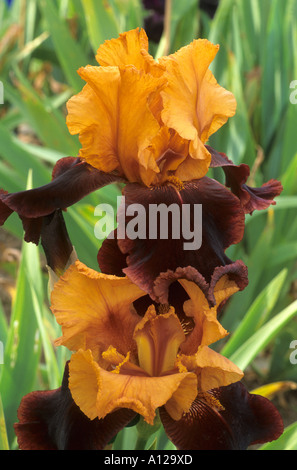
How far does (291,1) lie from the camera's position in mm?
2232

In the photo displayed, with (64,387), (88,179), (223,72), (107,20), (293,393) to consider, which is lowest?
(293,393)

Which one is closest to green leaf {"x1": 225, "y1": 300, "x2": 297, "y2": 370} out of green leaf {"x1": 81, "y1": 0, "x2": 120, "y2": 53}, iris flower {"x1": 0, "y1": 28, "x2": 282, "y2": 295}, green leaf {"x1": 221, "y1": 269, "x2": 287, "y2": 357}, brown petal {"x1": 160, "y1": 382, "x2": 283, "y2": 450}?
green leaf {"x1": 221, "y1": 269, "x2": 287, "y2": 357}

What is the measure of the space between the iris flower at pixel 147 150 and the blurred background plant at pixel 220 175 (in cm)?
33

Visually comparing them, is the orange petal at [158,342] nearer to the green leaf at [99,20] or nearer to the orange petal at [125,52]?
the orange petal at [125,52]

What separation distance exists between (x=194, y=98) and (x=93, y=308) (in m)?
0.26

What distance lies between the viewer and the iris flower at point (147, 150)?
62cm

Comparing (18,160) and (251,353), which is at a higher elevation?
(18,160)

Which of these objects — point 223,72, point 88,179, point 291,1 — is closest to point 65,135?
point 223,72

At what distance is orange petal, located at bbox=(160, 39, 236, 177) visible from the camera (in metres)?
0.64

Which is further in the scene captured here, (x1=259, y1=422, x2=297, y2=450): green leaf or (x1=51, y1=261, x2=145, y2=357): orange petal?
(x1=259, y1=422, x2=297, y2=450): green leaf

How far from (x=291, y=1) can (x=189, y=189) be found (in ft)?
5.94

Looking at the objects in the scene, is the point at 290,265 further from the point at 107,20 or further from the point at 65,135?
the point at 107,20

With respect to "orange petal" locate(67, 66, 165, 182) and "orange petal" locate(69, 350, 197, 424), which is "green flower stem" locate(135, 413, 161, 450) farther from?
"orange petal" locate(67, 66, 165, 182)

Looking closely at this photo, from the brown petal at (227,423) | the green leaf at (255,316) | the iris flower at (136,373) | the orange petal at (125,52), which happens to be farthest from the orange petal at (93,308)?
the green leaf at (255,316)
